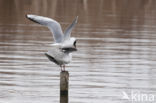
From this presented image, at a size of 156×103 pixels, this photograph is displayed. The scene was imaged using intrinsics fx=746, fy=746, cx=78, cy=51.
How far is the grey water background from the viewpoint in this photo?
14125 millimetres

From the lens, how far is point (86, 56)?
1897cm

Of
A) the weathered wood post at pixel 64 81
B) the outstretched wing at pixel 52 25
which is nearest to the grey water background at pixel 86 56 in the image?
the weathered wood post at pixel 64 81

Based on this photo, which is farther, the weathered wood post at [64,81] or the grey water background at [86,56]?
the grey water background at [86,56]

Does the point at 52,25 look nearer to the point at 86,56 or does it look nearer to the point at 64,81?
the point at 64,81

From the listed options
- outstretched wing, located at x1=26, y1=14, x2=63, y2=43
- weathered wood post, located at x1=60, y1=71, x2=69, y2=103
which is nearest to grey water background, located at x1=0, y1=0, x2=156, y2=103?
weathered wood post, located at x1=60, y1=71, x2=69, y2=103

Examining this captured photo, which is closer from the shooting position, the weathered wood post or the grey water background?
the weathered wood post

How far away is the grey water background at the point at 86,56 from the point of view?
14.1 meters

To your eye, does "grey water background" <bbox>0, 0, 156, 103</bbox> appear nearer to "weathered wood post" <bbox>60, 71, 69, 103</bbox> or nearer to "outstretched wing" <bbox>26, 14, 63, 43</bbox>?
"weathered wood post" <bbox>60, 71, 69, 103</bbox>

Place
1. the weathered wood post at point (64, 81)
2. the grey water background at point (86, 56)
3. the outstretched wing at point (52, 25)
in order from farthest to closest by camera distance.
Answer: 1. the grey water background at point (86, 56)
2. the outstretched wing at point (52, 25)
3. the weathered wood post at point (64, 81)

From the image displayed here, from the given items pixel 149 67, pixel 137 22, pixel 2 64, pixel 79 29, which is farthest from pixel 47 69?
pixel 137 22

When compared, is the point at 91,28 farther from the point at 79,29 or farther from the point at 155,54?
the point at 155,54

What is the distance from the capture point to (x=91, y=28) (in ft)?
83.0

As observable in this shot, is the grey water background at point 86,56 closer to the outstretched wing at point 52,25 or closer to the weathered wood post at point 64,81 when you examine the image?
the weathered wood post at point 64,81

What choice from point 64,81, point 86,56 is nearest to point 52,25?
point 64,81
